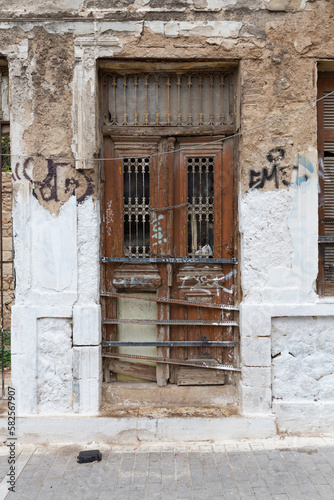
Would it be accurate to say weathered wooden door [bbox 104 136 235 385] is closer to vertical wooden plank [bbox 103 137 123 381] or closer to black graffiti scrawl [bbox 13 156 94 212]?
vertical wooden plank [bbox 103 137 123 381]

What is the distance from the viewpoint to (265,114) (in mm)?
4152

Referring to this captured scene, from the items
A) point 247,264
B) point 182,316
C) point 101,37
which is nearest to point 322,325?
point 247,264

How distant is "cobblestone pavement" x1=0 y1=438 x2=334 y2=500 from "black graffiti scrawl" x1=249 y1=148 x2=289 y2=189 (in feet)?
8.04

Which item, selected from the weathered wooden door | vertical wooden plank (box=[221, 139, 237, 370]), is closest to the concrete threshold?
the weathered wooden door

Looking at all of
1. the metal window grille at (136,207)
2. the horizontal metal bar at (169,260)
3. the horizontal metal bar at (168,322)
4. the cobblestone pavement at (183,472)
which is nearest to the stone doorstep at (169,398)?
the cobblestone pavement at (183,472)

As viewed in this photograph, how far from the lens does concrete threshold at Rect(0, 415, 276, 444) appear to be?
410cm

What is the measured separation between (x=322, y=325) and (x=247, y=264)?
95 centimetres

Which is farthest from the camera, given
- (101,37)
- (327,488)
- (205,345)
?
(205,345)

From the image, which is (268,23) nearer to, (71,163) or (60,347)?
(71,163)

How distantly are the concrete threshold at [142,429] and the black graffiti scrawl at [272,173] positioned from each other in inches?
88.3

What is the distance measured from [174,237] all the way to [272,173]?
117cm

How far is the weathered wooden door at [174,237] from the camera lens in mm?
4457

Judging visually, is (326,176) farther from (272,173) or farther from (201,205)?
(201,205)

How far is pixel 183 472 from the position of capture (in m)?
3.58
